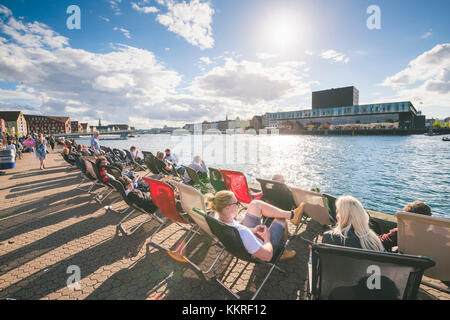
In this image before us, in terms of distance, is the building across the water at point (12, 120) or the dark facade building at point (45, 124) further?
the dark facade building at point (45, 124)

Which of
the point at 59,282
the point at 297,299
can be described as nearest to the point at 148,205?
the point at 59,282

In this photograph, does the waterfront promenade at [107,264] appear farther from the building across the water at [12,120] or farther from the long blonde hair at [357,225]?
the building across the water at [12,120]

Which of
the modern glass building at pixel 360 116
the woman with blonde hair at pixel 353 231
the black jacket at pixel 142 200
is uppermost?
the modern glass building at pixel 360 116

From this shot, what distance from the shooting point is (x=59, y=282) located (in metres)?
3.19

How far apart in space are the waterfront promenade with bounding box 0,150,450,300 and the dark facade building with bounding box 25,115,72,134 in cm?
16359

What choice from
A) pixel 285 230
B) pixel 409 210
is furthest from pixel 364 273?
pixel 409 210

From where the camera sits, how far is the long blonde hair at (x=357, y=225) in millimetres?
2451

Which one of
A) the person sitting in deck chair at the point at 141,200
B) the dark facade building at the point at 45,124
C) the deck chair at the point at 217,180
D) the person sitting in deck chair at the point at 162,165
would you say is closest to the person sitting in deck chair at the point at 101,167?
the person sitting in deck chair at the point at 141,200

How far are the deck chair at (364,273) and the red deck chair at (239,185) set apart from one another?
342 cm

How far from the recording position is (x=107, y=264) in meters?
3.64

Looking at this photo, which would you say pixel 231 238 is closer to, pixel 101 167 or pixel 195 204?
pixel 195 204
